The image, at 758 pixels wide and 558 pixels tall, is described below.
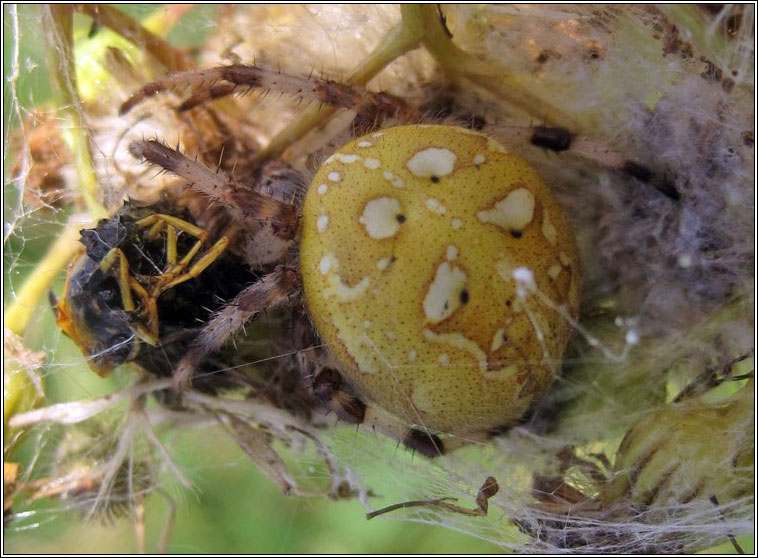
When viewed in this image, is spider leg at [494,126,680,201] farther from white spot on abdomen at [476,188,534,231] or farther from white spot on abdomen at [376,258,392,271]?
→ white spot on abdomen at [376,258,392,271]

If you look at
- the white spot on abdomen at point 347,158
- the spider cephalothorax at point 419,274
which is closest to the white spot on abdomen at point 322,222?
the spider cephalothorax at point 419,274

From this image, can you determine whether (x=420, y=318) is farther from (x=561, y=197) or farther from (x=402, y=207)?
(x=561, y=197)

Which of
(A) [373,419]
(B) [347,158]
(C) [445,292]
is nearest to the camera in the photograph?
(C) [445,292]

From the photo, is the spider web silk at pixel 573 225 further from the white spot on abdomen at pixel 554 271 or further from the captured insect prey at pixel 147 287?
the captured insect prey at pixel 147 287

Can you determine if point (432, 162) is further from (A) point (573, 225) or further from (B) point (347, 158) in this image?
(A) point (573, 225)

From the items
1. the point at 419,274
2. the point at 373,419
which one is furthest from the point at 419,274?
the point at 373,419
